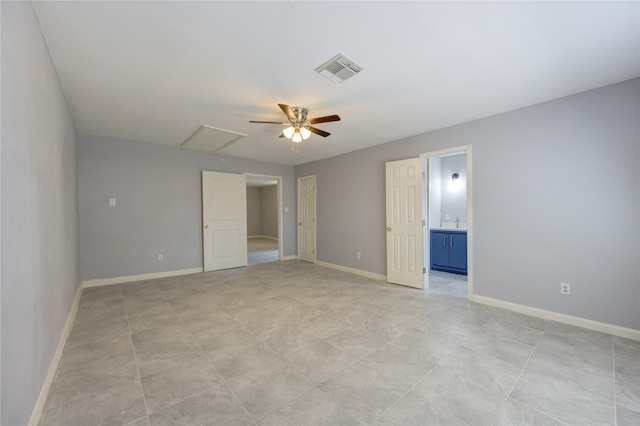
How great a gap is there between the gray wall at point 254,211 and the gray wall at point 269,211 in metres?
0.16

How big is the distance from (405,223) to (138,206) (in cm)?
491

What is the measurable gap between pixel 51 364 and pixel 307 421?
2.04 m

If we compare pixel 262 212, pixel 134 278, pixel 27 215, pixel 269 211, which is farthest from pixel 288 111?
pixel 262 212

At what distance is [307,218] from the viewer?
6488 mm

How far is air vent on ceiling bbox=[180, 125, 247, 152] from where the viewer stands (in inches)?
157

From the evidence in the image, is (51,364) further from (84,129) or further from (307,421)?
(84,129)

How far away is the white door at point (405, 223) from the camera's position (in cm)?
415

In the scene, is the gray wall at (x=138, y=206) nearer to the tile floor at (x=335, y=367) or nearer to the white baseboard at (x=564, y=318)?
the tile floor at (x=335, y=367)

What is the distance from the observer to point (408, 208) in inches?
169

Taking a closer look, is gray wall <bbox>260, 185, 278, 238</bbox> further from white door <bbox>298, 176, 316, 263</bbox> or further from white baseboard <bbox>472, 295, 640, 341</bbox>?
white baseboard <bbox>472, 295, 640, 341</bbox>

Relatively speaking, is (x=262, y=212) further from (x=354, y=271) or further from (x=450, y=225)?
(x=450, y=225)

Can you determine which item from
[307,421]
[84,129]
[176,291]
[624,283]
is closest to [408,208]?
[624,283]

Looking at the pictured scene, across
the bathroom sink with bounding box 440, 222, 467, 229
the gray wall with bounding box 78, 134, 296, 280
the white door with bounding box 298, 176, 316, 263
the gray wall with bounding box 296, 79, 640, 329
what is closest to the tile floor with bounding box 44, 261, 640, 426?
the gray wall with bounding box 296, 79, 640, 329

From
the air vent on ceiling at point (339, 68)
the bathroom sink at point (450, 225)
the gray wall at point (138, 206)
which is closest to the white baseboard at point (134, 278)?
the gray wall at point (138, 206)
